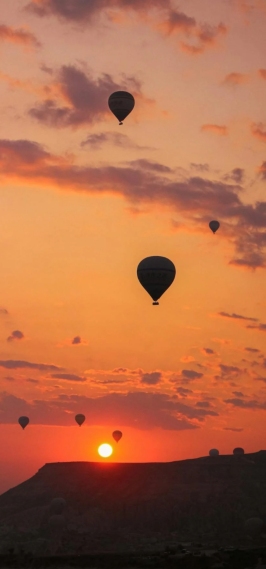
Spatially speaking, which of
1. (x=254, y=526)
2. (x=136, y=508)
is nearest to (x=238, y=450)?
(x=136, y=508)

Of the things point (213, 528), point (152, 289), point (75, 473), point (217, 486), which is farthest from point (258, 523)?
point (75, 473)

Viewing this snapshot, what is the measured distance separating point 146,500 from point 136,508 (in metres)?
2.19

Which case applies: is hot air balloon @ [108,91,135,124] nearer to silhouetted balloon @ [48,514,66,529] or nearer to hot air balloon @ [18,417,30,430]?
silhouetted balloon @ [48,514,66,529]

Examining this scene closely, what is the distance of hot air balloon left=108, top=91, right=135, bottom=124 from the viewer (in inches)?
5182

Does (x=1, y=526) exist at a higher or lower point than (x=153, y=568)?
higher

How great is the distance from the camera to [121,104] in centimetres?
13262

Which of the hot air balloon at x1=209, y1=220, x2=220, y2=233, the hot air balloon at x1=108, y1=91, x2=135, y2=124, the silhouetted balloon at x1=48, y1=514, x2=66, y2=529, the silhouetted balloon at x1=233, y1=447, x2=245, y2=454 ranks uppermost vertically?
the hot air balloon at x1=108, y1=91, x2=135, y2=124

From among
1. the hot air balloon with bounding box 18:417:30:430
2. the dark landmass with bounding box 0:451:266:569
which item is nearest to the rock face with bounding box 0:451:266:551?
the dark landmass with bounding box 0:451:266:569

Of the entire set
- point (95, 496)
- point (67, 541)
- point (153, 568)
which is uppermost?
point (95, 496)

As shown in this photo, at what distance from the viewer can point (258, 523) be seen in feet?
451

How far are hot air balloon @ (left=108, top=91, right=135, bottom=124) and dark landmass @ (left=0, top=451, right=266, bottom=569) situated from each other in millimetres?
55950

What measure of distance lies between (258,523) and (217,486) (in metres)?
24.9

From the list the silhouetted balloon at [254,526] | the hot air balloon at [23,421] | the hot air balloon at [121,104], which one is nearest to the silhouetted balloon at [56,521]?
the silhouetted balloon at [254,526]

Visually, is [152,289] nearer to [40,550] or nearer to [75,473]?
[40,550]
